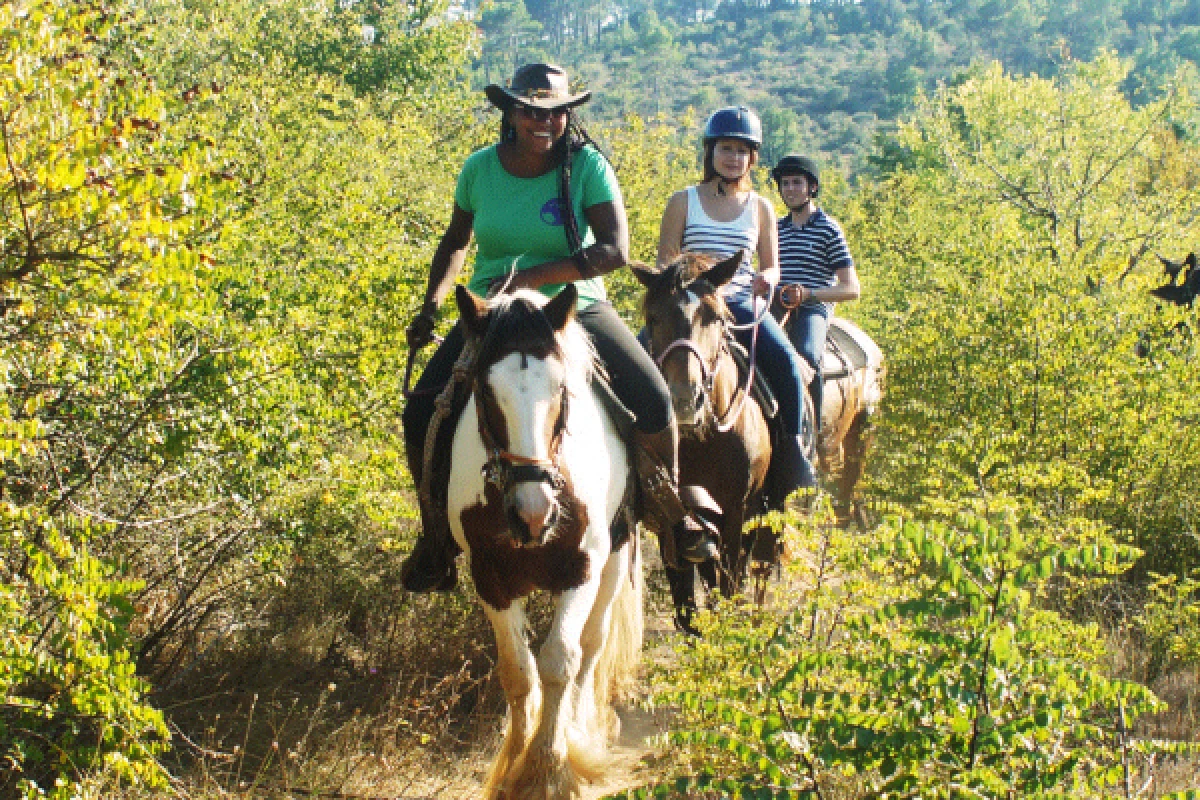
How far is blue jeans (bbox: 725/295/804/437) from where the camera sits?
7496 millimetres

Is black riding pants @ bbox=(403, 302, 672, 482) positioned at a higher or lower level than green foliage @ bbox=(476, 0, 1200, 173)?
higher

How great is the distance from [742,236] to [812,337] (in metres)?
1.73

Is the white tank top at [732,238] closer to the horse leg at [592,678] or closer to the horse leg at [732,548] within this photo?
the horse leg at [732,548]

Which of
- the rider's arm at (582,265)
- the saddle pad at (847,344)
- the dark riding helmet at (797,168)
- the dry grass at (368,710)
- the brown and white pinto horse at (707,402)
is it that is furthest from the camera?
the saddle pad at (847,344)

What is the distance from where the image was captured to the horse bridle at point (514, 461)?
4250mm

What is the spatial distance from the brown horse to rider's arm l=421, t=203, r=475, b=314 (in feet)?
3.60

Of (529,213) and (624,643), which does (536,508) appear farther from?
(624,643)

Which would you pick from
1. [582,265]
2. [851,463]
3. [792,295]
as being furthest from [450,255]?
[851,463]

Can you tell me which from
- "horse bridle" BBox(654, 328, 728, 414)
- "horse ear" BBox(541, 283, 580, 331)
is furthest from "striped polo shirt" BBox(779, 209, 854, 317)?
"horse ear" BBox(541, 283, 580, 331)

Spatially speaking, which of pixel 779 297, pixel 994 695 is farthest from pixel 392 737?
pixel 779 297

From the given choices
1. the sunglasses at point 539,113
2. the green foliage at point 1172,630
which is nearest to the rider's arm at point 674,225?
the sunglasses at point 539,113

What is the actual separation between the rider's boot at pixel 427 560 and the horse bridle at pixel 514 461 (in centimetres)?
93

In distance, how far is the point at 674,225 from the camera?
7609mm

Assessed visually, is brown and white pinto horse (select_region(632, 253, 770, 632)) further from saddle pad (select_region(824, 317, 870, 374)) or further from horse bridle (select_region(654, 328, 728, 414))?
saddle pad (select_region(824, 317, 870, 374))
